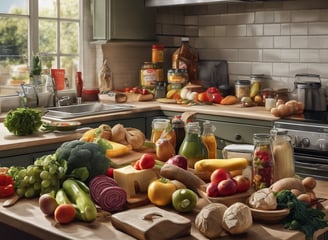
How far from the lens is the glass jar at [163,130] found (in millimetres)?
2324

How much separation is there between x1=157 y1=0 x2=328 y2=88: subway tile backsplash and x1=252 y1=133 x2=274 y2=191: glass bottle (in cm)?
262

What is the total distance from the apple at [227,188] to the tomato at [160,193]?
160 millimetres

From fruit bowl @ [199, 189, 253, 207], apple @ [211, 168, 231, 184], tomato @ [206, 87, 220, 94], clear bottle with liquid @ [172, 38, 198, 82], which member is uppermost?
clear bottle with liquid @ [172, 38, 198, 82]

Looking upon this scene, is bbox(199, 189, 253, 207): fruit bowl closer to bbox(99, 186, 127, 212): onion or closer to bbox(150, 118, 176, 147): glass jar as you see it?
bbox(99, 186, 127, 212): onion

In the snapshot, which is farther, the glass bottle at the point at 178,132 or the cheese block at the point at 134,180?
the glass bottle at the point at 178,132

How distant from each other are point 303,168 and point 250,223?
211 cm

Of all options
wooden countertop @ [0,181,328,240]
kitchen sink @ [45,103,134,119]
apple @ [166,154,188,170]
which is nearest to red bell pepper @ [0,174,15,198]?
wooden countertop @ [0,181,328,240]

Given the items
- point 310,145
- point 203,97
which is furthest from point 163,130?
point 203,97

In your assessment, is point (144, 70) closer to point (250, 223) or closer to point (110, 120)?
point (110, 120)

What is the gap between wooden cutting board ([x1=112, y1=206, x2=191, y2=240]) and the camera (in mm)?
1462

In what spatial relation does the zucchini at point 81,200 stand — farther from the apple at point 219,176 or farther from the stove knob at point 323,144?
the stove knob at point 323,144

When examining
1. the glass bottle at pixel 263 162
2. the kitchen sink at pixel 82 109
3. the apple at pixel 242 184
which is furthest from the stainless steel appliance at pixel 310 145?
the apple at pixel 242 184

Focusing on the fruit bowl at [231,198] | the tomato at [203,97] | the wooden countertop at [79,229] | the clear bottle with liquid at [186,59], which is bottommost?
the wooden countertop at [79,229]

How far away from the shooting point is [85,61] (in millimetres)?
4879
